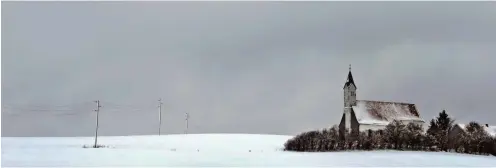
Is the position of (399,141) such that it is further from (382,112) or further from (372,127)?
(382,112)

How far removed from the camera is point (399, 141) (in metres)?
51.2

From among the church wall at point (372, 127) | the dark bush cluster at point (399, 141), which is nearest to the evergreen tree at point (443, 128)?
the dark bush cluster at point (399, 141)

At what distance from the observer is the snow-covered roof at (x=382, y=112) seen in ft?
217

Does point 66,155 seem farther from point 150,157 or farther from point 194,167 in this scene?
point 194,167

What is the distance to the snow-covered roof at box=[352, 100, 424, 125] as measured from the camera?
66188 mm

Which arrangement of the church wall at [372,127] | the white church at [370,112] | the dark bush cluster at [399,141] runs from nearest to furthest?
the dark bush cluster at [399,141] < the church wall at [372,127] < the white church at [370,112]

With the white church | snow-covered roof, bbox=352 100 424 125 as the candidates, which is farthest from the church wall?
snow-covered roof, bbox=352 100 424 125

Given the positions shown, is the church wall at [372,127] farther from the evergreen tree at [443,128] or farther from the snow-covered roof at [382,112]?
the evergreen tree at [443,128]

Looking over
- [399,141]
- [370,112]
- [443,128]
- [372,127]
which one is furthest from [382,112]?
[399,141]

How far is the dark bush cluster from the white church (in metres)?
10.9

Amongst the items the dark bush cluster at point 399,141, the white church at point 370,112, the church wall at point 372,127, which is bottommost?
the dark bush cluster at point 399,141

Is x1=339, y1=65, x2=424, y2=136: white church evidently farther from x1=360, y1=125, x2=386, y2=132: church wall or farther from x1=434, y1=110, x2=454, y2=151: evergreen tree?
x1=434, y1=110, x2=454, y2=151: evergreen tree

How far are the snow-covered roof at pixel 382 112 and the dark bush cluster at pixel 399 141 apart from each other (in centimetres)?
1256

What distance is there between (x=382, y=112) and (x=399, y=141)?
17542 mm
